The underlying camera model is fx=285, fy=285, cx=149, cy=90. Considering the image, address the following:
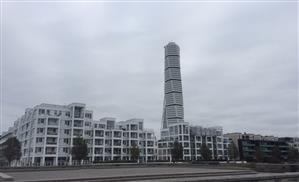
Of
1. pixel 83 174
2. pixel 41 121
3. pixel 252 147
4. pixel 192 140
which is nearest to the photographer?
pixel 83 174

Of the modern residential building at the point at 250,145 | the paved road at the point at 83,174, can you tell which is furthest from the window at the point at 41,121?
the modern residential building at the point at 250,145

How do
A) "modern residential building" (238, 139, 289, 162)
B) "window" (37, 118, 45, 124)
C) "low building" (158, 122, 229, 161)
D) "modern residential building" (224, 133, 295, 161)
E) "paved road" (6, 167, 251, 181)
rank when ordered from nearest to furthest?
"paved road" (6, 167, 251, 181) < "window" (37, 118, 45, 124) < "low building" (158, 122, 229, 161) < "modern residential building" (238, 139, 289, 162) < "modern residential building" (224, 133, 295, 161)

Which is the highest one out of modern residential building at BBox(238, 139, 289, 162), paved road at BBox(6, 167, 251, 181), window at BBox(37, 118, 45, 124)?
window at BBox(37, 118, 45, 124)

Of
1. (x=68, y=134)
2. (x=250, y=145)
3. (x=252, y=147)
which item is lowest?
(x=252, y=147)

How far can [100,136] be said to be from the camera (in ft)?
294

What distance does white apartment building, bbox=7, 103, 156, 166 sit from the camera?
76812 mm

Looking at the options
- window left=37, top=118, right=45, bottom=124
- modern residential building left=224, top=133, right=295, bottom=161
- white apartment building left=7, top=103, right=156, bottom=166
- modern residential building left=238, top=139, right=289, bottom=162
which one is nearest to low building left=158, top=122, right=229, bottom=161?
modern residential building left=224, top=133, right=295, bottom=161

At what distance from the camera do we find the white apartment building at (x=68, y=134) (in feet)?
252

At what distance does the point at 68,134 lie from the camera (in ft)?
271

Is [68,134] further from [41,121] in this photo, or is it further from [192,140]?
[192,140]

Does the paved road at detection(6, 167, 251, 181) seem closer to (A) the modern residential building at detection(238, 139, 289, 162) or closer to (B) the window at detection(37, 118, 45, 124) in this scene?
(B) the window at detection(37, 118, 45, 124)

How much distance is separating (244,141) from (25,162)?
288 ft

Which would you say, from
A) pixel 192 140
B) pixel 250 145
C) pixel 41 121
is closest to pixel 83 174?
pixel 41 121

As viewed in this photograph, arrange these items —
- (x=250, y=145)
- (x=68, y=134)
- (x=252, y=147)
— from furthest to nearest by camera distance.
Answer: (x=252, y=147) → (x=250, y=145) → (x=68, y=134)
